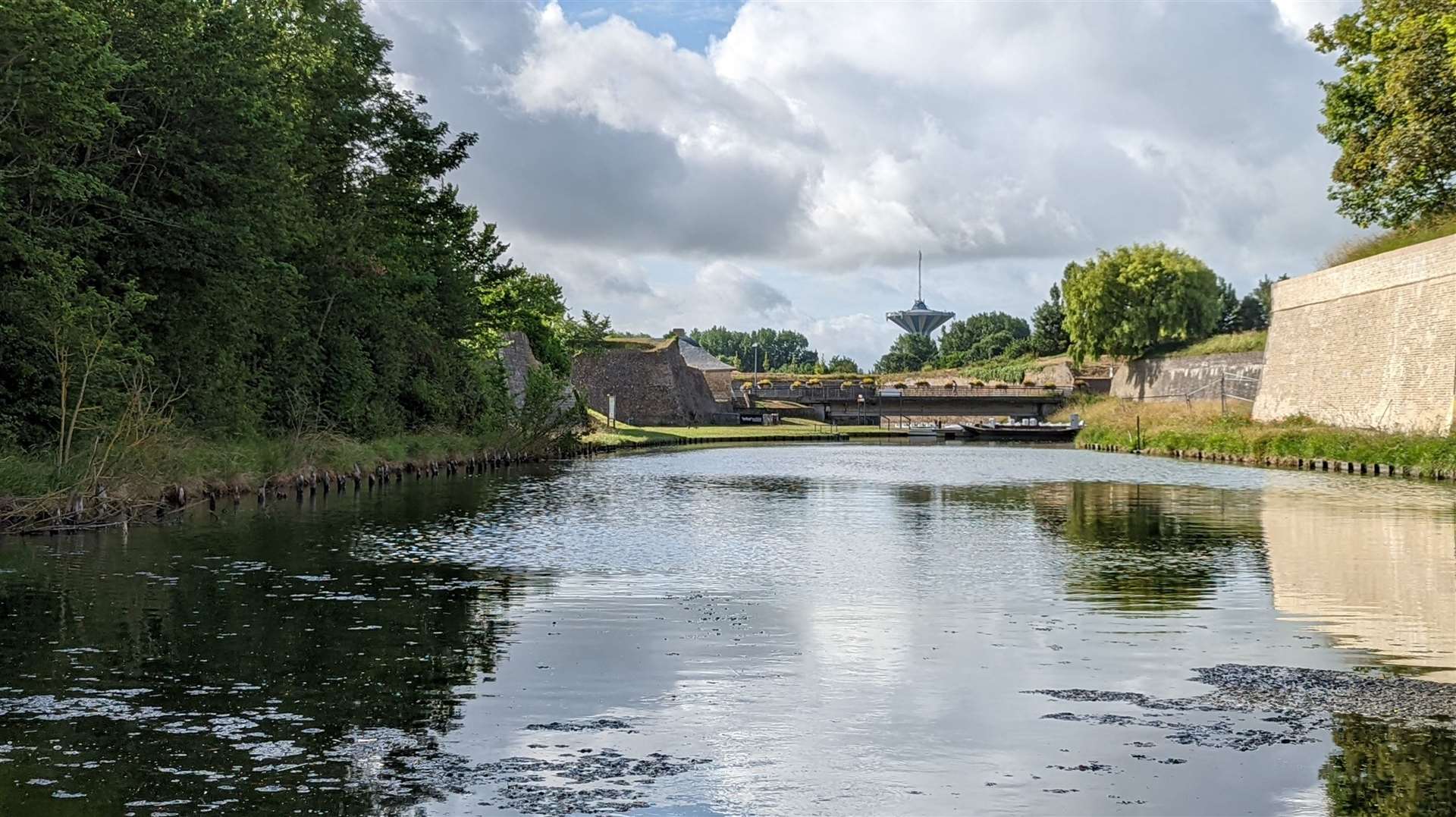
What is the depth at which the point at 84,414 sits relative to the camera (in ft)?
75.2

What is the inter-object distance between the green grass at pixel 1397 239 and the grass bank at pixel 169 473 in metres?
35.5

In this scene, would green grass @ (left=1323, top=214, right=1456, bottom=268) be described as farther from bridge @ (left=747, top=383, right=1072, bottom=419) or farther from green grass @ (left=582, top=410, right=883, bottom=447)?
bridge @ (left=747, top=383, right=1072, bottom=419)

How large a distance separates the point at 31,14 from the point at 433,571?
11522 millimetres

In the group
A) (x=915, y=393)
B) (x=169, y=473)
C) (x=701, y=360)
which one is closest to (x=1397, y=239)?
(x=169, y=473)

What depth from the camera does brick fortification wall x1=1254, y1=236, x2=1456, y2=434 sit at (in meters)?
42.9

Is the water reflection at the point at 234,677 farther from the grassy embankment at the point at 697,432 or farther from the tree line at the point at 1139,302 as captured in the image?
the tree line at the point at 1139,302

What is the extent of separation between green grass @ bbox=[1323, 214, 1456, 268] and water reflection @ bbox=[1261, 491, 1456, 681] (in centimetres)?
2198

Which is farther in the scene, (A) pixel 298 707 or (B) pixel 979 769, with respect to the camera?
(A) pixel 298 707

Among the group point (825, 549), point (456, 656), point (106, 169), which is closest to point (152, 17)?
point (106, 169)

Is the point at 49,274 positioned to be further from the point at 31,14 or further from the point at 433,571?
the point at 433,571

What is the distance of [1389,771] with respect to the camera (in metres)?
7.60

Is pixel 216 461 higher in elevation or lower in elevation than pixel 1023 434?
lower

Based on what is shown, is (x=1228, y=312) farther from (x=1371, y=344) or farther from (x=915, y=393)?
(x=1371, y=344)

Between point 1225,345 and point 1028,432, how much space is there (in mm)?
15200
